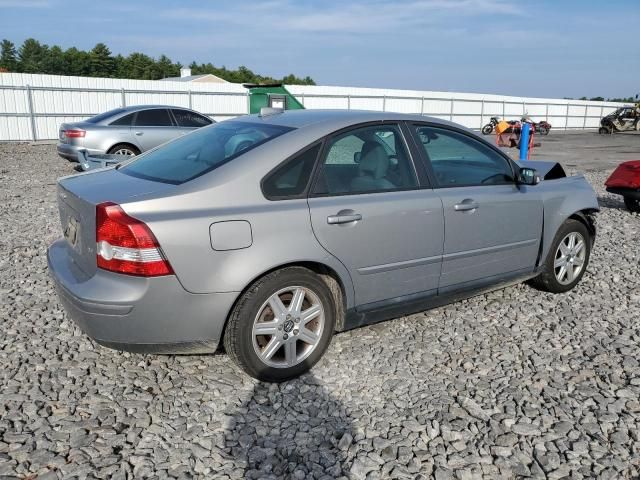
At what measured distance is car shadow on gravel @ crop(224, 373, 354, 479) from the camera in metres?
2.59

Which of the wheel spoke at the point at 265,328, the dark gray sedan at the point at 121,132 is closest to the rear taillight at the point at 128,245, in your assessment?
the wheel spoke at the point at 265,328

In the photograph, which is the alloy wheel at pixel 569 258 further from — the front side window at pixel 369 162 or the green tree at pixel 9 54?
the green tree at pixel 9 54

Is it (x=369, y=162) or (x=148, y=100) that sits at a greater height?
(x=148, y=100)

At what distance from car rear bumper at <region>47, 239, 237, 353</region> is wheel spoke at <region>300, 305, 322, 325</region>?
19.6 inches

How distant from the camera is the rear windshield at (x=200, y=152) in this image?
130 inches

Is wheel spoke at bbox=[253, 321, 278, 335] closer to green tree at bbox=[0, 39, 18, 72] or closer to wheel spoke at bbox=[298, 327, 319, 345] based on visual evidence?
wheel spoke at bbox=[298, 327, 319, 345]

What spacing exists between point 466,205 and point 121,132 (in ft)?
30.3

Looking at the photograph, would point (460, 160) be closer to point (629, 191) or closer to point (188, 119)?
point (629, 191)

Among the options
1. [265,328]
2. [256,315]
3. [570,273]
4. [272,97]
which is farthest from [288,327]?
[272,97]

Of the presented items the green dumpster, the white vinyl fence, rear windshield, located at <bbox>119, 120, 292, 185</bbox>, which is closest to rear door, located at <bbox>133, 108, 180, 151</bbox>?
the green dumpster

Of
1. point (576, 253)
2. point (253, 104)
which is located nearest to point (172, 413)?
point (576, 253)

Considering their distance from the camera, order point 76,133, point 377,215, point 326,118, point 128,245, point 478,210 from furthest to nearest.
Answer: point 76,133, point 478,210, point 326,118, point 377,215, point 128,245

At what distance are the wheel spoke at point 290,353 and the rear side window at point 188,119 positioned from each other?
9830mm

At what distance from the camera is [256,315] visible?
3.13 metres
